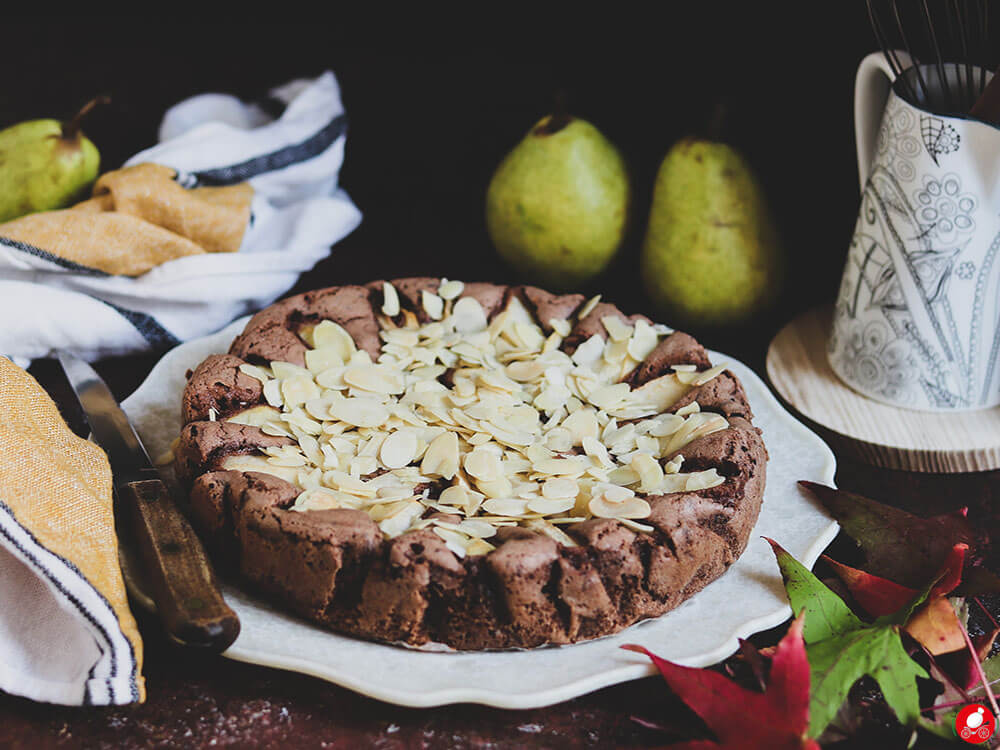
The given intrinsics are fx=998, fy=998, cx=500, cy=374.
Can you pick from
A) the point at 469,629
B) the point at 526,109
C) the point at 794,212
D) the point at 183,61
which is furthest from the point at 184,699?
the point at 183,61

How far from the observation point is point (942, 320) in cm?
115

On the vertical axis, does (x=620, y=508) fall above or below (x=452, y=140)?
below

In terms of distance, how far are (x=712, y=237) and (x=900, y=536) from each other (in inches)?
20.4

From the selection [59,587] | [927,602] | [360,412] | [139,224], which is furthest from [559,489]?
[139,224]

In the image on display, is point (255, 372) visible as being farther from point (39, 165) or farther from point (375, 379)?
point (39, 165)

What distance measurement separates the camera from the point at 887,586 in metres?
0.92

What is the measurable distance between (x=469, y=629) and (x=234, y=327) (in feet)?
2.08

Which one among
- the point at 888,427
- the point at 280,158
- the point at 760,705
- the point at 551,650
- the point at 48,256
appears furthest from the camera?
the point at 280,158

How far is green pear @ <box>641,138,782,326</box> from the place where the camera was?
4.39 ft

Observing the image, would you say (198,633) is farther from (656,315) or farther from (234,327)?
(656,315)

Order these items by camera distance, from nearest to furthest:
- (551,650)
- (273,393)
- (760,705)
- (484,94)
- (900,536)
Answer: (760,705)
(551,650)
(900,536)
(273,393)
(484,94)

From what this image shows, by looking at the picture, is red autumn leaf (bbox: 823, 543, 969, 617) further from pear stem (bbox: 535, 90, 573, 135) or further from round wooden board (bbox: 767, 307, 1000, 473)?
pear stem (bbox: 535, 90, 573, 135)

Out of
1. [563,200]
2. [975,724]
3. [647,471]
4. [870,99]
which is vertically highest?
[870,99]

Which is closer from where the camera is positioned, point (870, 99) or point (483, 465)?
point (483, 465)
